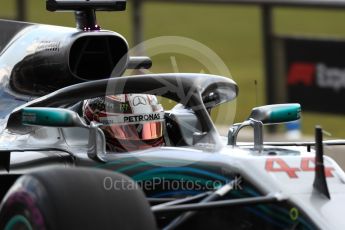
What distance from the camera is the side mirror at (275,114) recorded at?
308 inches

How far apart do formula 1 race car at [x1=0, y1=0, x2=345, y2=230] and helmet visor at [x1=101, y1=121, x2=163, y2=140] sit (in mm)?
115

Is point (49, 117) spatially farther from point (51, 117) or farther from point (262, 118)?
point (262, 118)

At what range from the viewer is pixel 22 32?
30.7ft

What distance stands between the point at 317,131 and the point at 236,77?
64.5 ft

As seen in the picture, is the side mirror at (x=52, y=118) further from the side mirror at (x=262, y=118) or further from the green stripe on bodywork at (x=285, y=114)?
the green stripe on bodywork at (x=285, y=114)

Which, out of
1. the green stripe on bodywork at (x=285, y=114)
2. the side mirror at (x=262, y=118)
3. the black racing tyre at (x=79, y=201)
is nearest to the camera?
the black racing tyre at (x=79, y=201)

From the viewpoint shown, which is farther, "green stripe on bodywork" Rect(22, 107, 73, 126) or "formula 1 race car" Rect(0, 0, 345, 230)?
"green stripe on bodywork" Rect(22, 107, 73, 126)

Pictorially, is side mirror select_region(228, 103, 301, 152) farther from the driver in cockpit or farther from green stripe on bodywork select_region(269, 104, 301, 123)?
the driver in cockpit

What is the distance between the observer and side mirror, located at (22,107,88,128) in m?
7.30

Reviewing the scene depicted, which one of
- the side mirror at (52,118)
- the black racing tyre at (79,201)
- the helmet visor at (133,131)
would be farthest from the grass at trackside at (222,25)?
the black racing tyre at (79,201)

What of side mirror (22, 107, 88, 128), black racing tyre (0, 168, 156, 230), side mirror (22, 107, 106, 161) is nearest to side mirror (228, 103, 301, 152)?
side mirror (22, 107, 106, 161)

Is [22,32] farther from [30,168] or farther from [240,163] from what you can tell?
[240,163]

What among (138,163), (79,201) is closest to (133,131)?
(138,163)

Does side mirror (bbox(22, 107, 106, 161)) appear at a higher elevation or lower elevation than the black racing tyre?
higher
